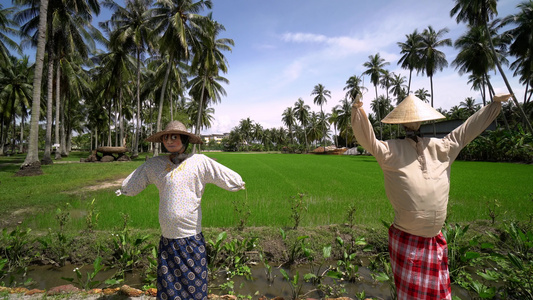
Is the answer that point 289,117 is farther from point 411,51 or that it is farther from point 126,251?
point 126,251

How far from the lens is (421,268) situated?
1.62 meters

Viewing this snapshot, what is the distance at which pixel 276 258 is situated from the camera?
11.0 feet

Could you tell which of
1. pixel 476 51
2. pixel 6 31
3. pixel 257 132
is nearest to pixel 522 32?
pixel 476 51

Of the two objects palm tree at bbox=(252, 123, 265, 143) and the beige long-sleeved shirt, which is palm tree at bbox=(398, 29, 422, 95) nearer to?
the beige long-sleeved shirt

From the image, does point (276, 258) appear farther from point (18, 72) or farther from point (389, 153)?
point (18, 72)

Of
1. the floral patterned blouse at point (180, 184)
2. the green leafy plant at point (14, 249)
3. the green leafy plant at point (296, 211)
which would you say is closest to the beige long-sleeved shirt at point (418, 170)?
the floral patterned blouse at point (180, 184)

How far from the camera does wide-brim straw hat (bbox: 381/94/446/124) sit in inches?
68.6

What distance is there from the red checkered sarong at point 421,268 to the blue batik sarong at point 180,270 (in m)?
1.48

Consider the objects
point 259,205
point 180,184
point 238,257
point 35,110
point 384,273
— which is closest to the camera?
point 180,184

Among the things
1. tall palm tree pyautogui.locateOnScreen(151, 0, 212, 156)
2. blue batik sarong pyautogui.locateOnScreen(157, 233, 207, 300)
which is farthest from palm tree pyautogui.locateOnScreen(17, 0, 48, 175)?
blue batik sarong pyautogui.locateOnScreen(157, 233, 207, 300)

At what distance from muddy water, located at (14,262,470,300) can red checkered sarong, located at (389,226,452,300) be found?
1094mm

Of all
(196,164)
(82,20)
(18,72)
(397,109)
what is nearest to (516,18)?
(397,109)

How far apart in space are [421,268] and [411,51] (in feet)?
115

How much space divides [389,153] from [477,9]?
23345 millimetres
